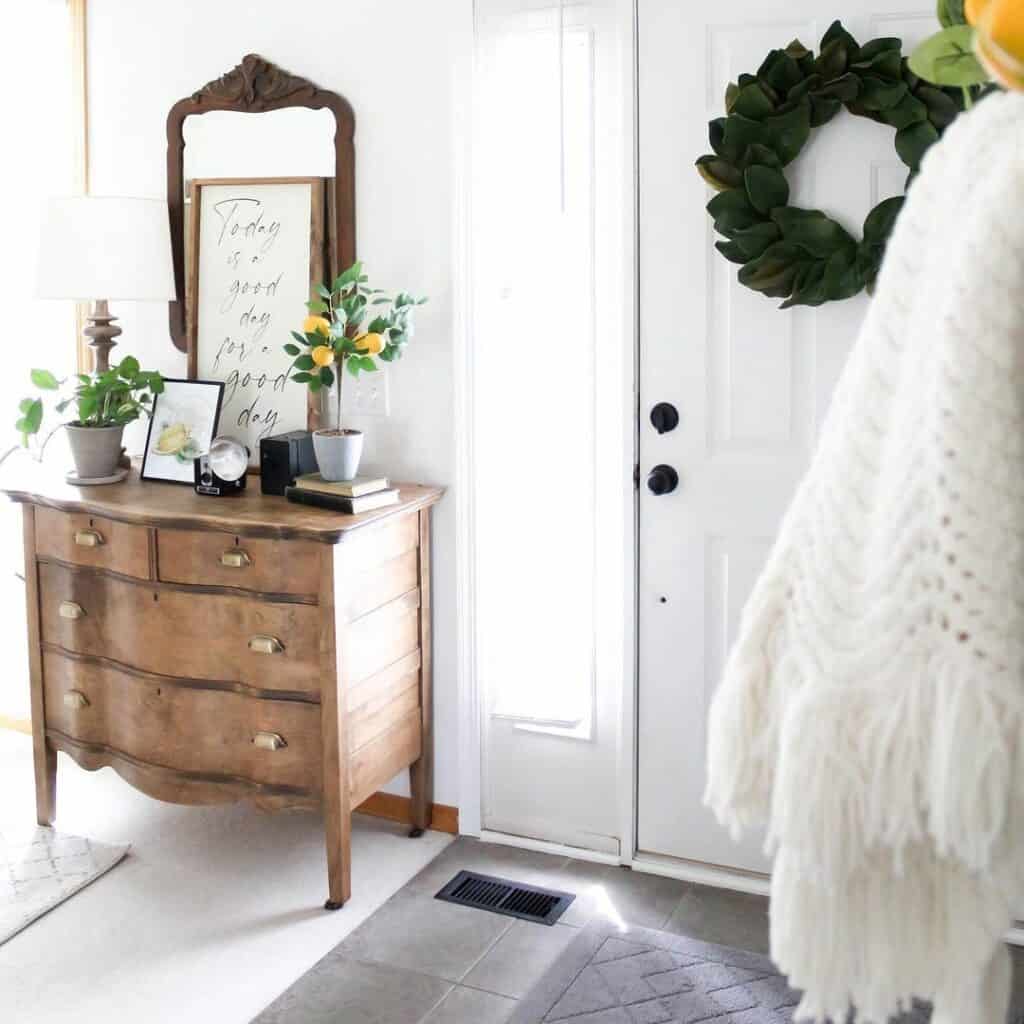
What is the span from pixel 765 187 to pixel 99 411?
1.67 metres

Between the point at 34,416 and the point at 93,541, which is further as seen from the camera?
the point at 34,416

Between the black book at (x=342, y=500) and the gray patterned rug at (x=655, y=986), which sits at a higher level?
the black book at (x=342, y=500)

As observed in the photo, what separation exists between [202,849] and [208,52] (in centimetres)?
197

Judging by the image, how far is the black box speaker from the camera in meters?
2.88

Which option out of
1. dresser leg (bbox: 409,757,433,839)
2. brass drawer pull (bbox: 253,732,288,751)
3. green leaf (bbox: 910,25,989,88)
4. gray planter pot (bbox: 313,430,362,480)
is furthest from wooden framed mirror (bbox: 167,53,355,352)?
green leaf (bbox: 910,25,989,88)

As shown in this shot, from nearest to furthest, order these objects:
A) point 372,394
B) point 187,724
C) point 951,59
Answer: point 951,59 < point 187,724 < point 372,394

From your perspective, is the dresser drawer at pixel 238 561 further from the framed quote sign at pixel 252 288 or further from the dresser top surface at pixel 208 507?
the framed quote sign at pixel 252 288

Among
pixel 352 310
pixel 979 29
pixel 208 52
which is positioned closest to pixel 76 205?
pixel 208 52

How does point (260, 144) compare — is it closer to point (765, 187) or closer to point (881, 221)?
point (765, 187)

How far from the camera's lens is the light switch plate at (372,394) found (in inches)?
118

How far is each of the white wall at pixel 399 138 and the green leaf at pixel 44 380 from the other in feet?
2.45

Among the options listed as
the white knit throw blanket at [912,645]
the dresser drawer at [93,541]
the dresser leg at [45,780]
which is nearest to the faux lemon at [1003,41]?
the white knit throw blanket at [912,645]

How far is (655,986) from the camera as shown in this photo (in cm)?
237

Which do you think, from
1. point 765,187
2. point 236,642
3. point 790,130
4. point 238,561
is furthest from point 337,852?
point 790,130
